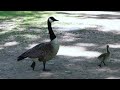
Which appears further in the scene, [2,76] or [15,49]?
[15,49]

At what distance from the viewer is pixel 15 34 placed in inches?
419

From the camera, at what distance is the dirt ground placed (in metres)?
5.79

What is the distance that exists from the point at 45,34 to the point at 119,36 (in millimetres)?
2292

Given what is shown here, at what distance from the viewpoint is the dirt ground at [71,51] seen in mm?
5789

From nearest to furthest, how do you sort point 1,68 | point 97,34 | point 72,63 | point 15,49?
point 1,68
point 72,63
point 15,49
point 97,34

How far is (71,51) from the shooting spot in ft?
26.2

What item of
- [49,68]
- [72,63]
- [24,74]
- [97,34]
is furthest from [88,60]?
[97,34]

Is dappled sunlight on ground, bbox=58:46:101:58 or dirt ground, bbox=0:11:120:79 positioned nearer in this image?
dirt ground, bbox=0:11:120:79

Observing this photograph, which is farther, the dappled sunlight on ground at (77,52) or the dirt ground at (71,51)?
the dappled sunlight on ground at (77,52)

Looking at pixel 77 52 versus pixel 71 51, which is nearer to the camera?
pixel 77 52

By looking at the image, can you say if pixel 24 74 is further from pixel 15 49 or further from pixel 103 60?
pixel 15 49
